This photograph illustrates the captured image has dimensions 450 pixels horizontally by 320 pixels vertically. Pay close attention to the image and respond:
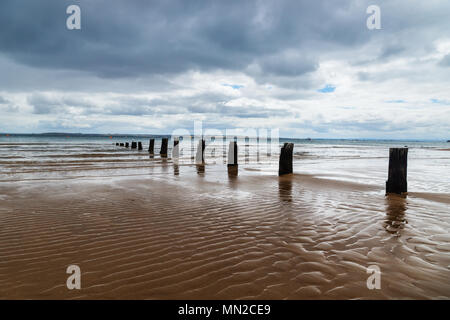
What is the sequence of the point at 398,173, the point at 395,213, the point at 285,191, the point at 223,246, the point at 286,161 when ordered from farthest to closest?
the point at 286,161 < the point at 285,191 < the point at 398,173 < the point at 395,213 < the point at 223,246

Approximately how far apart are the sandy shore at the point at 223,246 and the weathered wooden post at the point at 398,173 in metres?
0.79

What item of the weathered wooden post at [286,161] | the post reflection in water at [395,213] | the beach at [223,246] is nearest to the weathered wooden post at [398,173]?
the post reflection in water at [395,213]

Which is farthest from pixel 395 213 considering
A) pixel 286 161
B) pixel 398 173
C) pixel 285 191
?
pixel 286 161

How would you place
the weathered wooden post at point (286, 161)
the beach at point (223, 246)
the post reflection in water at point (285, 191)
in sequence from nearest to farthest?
the beach at point (223, 246) < the post reflection in water at point (285, 191) < the weathered wooden post at point (286, 161)

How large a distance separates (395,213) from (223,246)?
4.41 meters

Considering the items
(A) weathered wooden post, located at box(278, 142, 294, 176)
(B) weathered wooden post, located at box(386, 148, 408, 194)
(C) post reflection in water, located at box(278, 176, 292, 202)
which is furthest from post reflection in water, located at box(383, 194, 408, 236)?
(A) weathered wooden post, located at box(278, 142, 294, 176)

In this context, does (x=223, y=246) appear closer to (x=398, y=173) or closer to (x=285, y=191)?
(x=285, y=191)

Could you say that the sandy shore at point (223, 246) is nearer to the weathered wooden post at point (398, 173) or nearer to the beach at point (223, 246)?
the beach at point (223, 246)

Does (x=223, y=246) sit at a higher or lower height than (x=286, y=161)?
lower

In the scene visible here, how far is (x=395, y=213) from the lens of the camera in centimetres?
599

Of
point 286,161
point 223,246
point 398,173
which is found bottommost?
point 223,246

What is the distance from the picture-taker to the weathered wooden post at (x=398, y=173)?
27.1 feet
